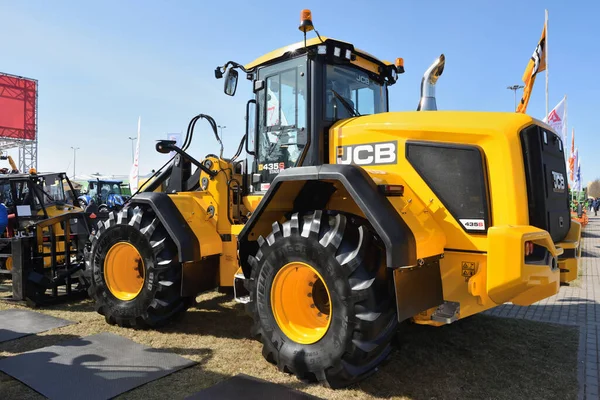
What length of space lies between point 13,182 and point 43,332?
5.18 m

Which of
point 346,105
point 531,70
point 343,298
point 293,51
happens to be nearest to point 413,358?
point 343,298

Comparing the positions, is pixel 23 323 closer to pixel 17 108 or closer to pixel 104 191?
pixel 104 191

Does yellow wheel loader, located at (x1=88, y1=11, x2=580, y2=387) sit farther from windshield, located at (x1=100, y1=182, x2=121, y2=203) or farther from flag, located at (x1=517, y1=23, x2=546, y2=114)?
windshield, located at (x1=100, y1=182, x2=121, y2=203)

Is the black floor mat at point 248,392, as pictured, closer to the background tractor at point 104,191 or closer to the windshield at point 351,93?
the windshield at point 351,93

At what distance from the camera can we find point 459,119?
3441mm

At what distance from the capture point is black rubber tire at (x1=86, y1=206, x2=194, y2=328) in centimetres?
457

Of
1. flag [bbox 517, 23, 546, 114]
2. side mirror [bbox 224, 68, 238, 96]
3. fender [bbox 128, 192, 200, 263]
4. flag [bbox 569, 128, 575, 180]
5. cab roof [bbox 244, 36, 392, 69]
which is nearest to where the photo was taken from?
cab roof [bbox 244, 36, 392, 69]

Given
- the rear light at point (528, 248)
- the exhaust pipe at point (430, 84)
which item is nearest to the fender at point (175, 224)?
the exhaust pipe at point (430, 84)

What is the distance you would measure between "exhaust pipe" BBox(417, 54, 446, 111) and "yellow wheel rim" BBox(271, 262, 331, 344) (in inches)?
80.6

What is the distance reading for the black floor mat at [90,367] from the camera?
3331 millimetres

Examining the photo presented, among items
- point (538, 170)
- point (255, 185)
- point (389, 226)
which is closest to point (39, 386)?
→ point (255, 185)

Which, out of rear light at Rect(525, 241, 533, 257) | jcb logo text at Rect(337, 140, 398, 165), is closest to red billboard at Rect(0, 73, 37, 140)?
jcb logo text at Rect(337, 140, 398, 165)

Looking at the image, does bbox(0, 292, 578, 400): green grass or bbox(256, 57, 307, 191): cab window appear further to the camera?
bbox(256, 57, 307, 191): cab window

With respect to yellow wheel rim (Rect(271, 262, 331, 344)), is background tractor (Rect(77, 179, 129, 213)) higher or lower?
higher
